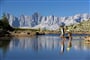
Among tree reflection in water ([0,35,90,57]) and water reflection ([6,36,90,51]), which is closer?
tree reflection in water ([0,35,90,57])

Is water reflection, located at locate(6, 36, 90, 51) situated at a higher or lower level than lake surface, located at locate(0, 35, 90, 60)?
lower

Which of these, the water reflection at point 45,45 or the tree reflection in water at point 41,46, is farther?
the water reflection at point 45,45

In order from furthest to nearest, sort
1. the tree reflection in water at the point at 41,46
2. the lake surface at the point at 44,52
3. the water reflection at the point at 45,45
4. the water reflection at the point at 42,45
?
the water reflection at the point at 45,45, the water reflection at the point at 42,45, the tree reflection in water at the point at 41,46, the lake surface at the point at 44,52

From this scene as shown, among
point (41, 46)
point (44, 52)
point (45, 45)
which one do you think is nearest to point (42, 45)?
point (45, 45)

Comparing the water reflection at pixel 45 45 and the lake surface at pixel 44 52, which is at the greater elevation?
the lake surface at pixel 44 52

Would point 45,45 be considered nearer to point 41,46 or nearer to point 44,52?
point 41,46

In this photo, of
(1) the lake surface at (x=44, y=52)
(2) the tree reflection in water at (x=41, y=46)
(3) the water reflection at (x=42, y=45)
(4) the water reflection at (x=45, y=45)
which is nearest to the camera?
(1) the lake surface at (x=44, y=52)

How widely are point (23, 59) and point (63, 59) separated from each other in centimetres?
204

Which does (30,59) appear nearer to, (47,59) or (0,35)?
(47,59)

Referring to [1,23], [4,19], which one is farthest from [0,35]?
[4,19]

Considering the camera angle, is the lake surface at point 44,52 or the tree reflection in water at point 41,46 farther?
the tree reflection in water at point 41,46

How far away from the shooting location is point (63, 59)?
12820 millimetres

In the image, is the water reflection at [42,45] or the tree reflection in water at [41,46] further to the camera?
the water reflection at [42,45]

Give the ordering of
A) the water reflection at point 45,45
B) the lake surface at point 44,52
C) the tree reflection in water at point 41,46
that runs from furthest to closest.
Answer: the water reflection at point 45,45
the tree reflection in water at point 41,46
the lake surface at point 44,52
